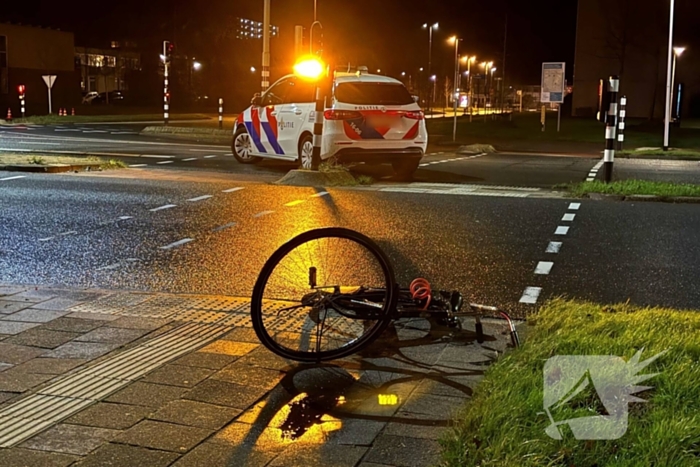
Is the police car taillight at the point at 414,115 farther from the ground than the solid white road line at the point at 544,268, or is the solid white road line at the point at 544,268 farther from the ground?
the police car taillight at the point at 414,115

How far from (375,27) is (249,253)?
64.1 meters

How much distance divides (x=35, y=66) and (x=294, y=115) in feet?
145

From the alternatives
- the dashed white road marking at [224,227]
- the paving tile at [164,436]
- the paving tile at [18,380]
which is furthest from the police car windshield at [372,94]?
the paving tile at [164,436]

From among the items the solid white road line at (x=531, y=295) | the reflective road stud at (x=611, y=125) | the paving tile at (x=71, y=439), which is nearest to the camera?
the paving tile at (x=71, y=439)

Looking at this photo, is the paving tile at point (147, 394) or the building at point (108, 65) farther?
the building at point (108, 65)

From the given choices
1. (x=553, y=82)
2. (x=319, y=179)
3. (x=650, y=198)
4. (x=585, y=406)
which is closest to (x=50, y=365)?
(x=585, y=406)

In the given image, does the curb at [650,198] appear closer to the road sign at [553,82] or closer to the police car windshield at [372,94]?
the police car windshield at [372,94]

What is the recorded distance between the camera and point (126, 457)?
139 inches

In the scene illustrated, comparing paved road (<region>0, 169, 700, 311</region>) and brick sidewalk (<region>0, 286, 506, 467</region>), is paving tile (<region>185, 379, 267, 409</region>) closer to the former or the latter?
brick sidewalk (<region>0, 286, 506, 467</region>)

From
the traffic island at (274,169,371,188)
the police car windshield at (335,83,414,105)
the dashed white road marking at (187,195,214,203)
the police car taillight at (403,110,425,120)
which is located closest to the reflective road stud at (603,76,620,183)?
the police car taillight at (403,110,425,120)

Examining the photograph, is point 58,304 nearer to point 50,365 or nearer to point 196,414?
point 50,365

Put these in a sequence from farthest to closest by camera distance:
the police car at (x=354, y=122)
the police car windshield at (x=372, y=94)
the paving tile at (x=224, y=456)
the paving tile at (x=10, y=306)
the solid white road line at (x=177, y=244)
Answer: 1. the police car windshield at (x=372, y=94)
2. the police car at (x=354, y=122)
3. the solid white road line at (x=177, y=244)
4. the paving tile at (x=10, y=306)
5. the paving tile at (x=224, y=456)

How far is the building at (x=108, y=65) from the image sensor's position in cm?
7081

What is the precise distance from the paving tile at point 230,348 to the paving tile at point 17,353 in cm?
91
